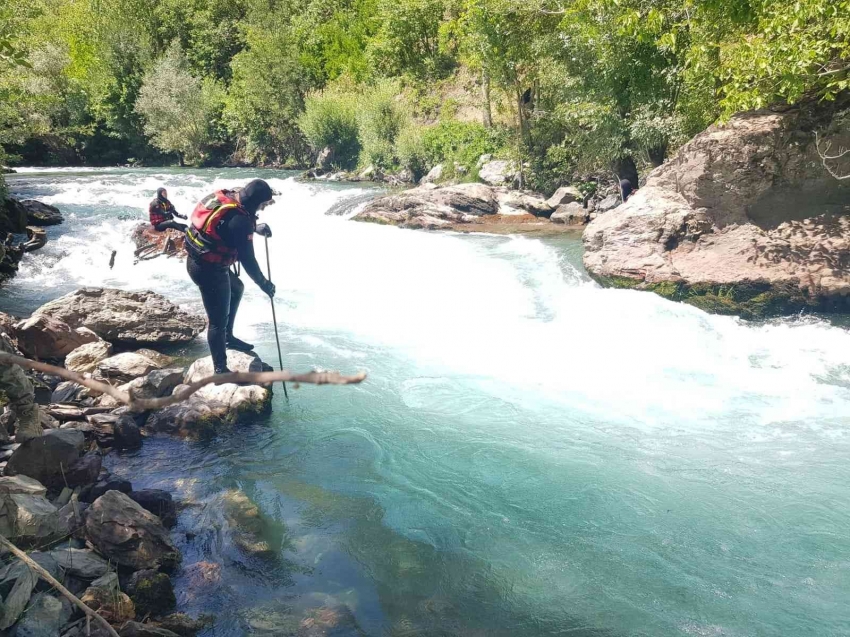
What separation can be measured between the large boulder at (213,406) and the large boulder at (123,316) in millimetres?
2112

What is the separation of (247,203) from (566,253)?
8012 mm

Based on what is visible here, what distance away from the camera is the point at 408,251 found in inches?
537

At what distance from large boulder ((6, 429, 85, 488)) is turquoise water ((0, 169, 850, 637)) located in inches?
25.8

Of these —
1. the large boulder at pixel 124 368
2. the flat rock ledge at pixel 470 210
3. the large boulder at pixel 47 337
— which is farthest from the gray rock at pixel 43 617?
the flat rock ledge at pixel 470 210

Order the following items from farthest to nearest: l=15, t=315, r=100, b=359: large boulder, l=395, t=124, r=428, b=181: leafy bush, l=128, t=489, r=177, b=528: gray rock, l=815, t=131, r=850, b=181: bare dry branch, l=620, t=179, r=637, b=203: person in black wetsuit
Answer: l=395, t=124, r=428, b=181: leafy bush → l=620, t=179, r=637, b=203: person in black wetsuit → l=815, t=131, r=850, b=181: bare dry branch → l=15, t=315, r=100, b=359: large boulder → l=128, t=489, r=177, b=528: gray rock

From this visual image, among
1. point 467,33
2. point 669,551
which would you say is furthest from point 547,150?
point 669,551

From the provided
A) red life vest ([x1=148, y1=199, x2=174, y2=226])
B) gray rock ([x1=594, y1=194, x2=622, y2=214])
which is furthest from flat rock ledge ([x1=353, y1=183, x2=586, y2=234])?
red life vest ([x1=148, y1=199, x2=174, y2=226])

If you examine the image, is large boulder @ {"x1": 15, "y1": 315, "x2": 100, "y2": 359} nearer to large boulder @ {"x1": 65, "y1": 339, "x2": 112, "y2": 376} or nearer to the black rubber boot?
large boulder @ {"x1": 65, "y1": 339, "x2": 112, "y2": 376}

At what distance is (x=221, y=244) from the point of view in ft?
21.0

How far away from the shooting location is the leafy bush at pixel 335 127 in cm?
2809

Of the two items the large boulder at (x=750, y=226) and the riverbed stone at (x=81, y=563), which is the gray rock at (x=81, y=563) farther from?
the large boulder at (x=750, y=226)

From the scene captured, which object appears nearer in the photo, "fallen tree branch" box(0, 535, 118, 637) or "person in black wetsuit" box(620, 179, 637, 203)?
"fallen tree branch" box(0, 535, 118, 637)

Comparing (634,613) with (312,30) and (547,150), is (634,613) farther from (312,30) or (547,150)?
(312,30)

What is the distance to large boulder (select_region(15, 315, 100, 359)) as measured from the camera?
26.0 ft
